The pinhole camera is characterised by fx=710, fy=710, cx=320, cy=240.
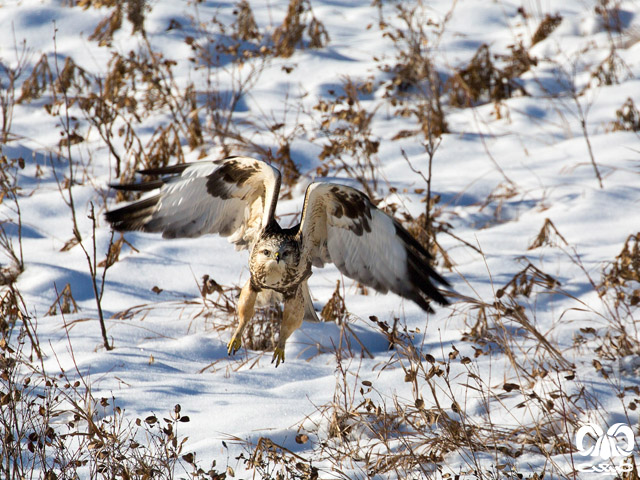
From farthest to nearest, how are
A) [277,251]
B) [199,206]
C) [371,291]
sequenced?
[371,291]
[199,206]
[277,251]

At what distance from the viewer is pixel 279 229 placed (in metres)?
3.48

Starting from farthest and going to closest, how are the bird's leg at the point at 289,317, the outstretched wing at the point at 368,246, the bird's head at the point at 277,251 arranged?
the bird's leg at the point at 289,317 < the outstretched wing at the point at 368,246 < the bird's head at the point at 277,251

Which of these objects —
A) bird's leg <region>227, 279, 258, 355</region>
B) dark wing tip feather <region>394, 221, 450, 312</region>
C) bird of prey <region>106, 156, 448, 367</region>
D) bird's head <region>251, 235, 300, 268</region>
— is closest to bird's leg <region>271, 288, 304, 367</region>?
bird of prey <region>106, 156, 448, 367</region>

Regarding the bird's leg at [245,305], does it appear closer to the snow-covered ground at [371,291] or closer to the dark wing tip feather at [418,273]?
the snow-covered ground at [371,291]

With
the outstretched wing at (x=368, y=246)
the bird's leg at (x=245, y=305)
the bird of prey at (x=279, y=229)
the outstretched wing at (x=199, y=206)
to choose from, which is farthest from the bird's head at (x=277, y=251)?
the outstretched wing at (x=199, y=206)

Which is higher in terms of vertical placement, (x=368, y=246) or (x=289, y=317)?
(x=368, y=246)

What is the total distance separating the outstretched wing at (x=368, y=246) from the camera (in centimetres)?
354

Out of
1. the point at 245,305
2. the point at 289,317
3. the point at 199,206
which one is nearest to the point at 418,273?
the point at 289,317

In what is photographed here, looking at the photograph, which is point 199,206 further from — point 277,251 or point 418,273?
point 418,273

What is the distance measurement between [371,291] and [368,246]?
60.6 inches

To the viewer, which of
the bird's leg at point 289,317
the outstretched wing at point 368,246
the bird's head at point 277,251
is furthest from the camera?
the bird's leg at point 289,317

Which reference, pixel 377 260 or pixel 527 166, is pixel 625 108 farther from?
pixel 377 260

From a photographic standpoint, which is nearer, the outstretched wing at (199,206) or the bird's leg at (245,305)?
the bird's leg at (245,305)

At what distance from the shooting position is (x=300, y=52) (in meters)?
8.60
